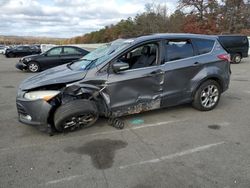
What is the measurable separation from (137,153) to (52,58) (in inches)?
471

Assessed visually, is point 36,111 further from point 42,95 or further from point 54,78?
point 54,78

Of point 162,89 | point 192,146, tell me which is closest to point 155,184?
point 192,146

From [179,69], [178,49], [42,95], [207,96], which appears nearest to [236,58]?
[207,96]

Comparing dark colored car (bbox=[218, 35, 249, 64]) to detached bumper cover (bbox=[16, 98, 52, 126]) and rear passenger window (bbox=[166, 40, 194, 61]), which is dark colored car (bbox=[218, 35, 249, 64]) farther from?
detached bumper cover (bbox=[16, 98, 52, 126])

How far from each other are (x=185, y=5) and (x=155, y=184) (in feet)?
160

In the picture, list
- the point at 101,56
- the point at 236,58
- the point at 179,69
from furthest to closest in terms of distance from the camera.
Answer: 1. the point at 236,58
2. the point at 179,69
3. the point at 101,56

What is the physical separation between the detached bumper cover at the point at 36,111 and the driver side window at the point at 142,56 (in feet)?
5.50

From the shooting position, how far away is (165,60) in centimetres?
562

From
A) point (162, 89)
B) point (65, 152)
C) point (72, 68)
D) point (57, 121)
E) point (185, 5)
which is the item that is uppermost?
point (185, 5)

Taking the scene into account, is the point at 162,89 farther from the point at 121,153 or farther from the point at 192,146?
the point at 121,153

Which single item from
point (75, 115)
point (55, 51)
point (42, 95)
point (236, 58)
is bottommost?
point (236, 58)

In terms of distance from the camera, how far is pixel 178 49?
589cm

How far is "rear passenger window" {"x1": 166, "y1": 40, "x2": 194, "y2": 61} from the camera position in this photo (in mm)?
5742

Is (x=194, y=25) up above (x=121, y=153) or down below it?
above
